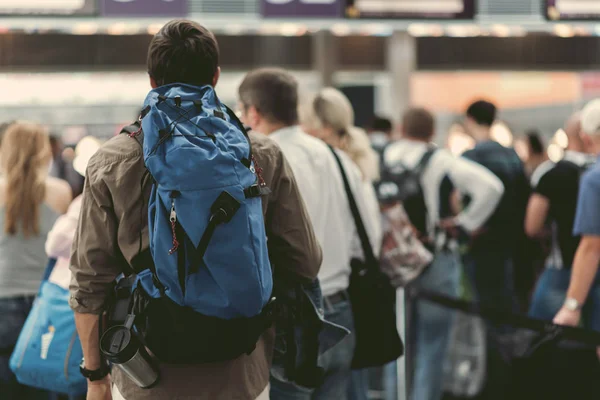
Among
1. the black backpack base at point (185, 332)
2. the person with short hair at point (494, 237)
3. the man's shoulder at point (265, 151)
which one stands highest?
the man's shoulder at point (265, 151)

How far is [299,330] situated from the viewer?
270 cm

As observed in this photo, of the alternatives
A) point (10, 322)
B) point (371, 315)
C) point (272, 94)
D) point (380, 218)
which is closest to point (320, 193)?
point (272, 94)

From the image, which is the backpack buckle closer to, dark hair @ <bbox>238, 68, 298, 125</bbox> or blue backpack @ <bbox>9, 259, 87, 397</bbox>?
dark hair @ <bbox>238, 68, 298, 125</bbox>

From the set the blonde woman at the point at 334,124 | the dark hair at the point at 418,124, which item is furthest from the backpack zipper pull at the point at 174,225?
the dark hair at the point at 418,124

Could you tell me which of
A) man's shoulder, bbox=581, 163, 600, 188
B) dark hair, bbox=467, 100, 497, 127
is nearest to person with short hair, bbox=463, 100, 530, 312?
dark hair, bbox=467, 100, 497, 127

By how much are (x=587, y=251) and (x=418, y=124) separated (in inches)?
69.2

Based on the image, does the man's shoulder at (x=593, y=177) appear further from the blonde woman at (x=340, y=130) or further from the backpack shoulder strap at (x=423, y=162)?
the backpack shoulder strap at (x=423, y=162)

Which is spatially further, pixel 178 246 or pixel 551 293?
pixel 551 293

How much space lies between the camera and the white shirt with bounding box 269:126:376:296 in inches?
130

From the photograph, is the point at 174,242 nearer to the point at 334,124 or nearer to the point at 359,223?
the point at 359,223

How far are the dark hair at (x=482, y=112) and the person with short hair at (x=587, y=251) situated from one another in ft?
6.31

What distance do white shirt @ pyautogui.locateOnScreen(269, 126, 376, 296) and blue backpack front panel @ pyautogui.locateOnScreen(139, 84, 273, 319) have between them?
3.67 feet

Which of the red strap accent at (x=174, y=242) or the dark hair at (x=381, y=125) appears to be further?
the dark hair at (x=381, y=125)

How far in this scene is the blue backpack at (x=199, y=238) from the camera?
2068 mm
